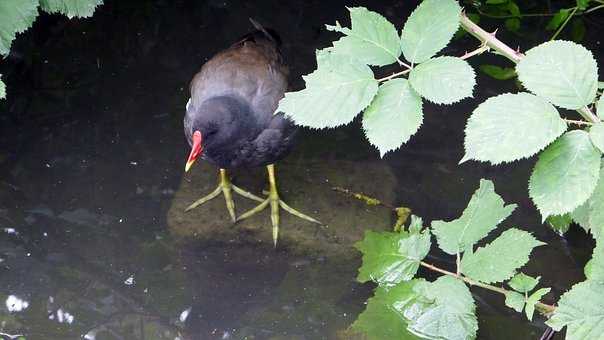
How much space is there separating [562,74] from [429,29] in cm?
34

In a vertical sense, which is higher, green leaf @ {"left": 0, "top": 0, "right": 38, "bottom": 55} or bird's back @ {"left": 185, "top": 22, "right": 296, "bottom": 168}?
green leaf @ {"left": 0, "top": 0, "right": 38, "bottom": 55}

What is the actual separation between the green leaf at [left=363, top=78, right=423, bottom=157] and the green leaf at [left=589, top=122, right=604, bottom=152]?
1.18 ft

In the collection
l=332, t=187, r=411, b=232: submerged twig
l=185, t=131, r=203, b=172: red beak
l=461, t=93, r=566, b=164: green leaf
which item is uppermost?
l=185, t=131, r=203, b=172: red beak

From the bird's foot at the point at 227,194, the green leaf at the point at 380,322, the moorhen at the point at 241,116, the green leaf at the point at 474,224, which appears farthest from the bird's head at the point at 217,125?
the green leaf at the point at 474,224

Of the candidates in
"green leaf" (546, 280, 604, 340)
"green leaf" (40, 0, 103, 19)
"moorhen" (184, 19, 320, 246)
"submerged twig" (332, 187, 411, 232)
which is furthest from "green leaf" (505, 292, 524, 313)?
"green leaf" (40, 0, 103, 19)

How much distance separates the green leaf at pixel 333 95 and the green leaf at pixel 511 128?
0.82 ft

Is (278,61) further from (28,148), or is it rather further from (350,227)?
(28,148)

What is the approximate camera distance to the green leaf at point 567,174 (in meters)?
1.57

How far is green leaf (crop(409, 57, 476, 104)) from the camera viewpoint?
5.46ft

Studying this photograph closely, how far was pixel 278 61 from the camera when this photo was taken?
3711 millimetres

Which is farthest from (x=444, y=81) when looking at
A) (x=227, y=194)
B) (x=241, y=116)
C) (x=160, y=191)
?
(x=160, y=191)

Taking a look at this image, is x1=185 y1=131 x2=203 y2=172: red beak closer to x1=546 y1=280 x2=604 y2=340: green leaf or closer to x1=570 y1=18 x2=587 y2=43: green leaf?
x1=546 y1=280 x2=604 y2=340: green leaf

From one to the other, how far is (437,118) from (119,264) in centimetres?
183

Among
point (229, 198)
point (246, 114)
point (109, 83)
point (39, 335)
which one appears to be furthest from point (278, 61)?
point (39, 335)
